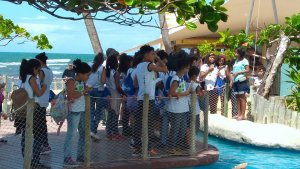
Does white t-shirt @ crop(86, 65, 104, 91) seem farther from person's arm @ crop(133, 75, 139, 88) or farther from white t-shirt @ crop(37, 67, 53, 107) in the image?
white t-shirt @ crop(37, 67, 53, 107)

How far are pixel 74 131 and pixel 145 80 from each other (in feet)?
4.34

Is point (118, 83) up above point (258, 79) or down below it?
above

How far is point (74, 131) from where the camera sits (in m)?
6.76

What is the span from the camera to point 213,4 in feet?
16.3

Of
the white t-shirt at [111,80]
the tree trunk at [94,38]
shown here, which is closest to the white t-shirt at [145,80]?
the white t-shirt at [111,80]

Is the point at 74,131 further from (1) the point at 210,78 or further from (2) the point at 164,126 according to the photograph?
(1) the point at 210,78

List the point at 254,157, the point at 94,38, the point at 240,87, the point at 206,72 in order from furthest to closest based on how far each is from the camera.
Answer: the point at 94,38
the point at 206,72
the point at 240,87
the point at 254,157

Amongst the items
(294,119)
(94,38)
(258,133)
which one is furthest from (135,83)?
(94,38)

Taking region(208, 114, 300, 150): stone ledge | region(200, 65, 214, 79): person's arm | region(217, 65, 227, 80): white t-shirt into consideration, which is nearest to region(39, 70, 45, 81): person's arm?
region(208, 114, 300, 150): stone ledge

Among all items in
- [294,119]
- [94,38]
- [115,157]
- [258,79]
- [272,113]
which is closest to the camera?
[115,157]

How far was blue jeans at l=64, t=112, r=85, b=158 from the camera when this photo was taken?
22.1ft

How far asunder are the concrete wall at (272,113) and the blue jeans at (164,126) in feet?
9.80

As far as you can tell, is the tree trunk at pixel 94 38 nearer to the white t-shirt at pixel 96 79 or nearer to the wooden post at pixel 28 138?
the white t-shirt at pixel 96 79

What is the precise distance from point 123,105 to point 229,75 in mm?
3728
